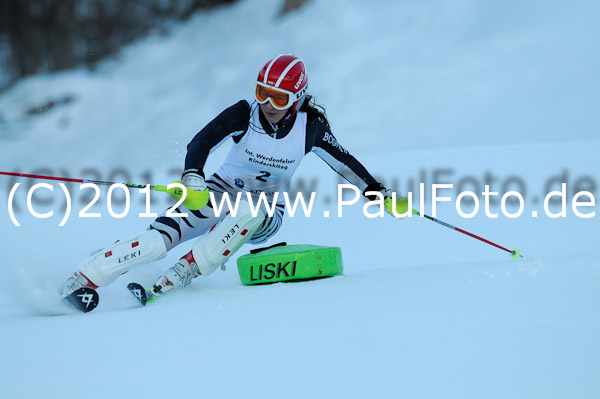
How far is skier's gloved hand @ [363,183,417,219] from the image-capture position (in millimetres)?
3469

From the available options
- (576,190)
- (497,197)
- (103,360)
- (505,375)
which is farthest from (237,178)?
(576,190)

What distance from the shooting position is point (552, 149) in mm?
5812

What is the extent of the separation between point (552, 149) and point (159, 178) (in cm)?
361

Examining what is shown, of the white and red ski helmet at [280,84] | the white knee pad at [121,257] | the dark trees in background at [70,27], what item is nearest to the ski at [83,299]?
the white knee pad at [121,257]

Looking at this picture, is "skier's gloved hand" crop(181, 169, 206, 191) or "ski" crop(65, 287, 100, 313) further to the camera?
"skier's gloved hand" crop(181, 169, 206, 191)

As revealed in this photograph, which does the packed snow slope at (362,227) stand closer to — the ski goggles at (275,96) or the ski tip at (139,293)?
the ski tip at (139,293)

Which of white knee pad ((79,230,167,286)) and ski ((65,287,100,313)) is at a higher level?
white knee pad ((79,230,167,286))

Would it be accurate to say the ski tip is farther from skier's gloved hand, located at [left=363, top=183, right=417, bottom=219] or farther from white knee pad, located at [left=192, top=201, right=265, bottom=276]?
skier's gloved hand, located at [left=363, top=183, right=417, bottom=219]

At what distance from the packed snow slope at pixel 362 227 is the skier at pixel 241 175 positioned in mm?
186

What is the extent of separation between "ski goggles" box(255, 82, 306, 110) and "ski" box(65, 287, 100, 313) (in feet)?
3.90

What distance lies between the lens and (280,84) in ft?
10.3

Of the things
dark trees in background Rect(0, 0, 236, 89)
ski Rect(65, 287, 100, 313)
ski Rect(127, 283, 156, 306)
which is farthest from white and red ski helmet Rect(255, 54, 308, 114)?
dark trees in background Rect(0, 0, 236, 89)

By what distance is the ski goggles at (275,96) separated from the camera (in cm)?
316

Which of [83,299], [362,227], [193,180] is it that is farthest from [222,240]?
[362,227]
